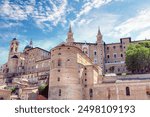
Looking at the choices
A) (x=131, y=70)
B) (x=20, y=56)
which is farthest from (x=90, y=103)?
(x=20, y=56)

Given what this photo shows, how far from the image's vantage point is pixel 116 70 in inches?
2194

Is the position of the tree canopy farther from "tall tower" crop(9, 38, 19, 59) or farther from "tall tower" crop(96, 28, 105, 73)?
"tall tower" crop(9, 38, 19, 59)

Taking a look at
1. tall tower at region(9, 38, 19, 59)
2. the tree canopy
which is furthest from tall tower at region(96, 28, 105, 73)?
tall tower at region(9, 38, 19, 59)

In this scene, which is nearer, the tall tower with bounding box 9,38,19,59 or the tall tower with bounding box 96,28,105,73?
the tall tower with bounding box 96,28,105,73

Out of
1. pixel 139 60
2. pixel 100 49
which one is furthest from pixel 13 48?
pixel 139 60

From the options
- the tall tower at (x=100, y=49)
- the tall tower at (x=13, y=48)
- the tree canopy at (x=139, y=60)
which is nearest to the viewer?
the tree canopy at (x=139, y=60)

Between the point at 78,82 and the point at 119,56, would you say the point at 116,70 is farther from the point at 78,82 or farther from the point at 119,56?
the point at 78,82

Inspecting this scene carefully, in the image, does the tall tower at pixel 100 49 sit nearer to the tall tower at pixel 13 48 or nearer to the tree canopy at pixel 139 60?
the tree canopy at pixel 139 60

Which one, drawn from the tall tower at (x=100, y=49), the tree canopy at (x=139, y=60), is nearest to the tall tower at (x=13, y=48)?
the tall tower at (x=100, y=49)

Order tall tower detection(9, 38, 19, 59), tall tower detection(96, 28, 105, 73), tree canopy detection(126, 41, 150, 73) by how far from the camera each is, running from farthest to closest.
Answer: tall tower detection(9, 38, 19, 59) → tall tower detection(96, 28, 105, 73) → tree canopy detection(126, 41, 150, 73)

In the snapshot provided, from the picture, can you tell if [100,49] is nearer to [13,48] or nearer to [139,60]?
[139,60]

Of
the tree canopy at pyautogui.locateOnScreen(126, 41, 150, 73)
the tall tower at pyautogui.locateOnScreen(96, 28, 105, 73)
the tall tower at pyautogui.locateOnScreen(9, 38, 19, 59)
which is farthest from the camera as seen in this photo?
the tall tower at pyautogui.locateOnScreen(9, 38, 19, 59)

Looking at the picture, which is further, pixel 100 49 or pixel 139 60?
pixel 100 49

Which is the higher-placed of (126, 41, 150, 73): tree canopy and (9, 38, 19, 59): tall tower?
(9, 38, 19, 59): tall tower
